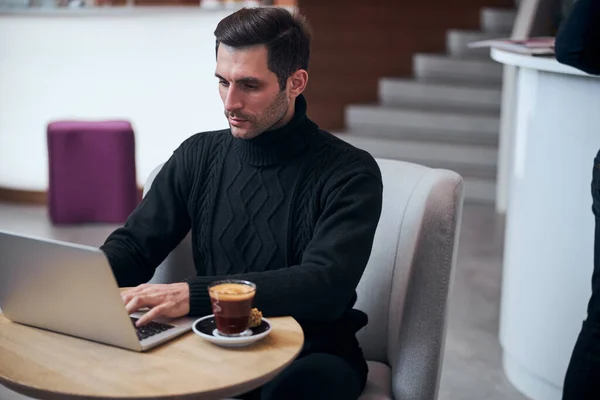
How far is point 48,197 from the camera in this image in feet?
18.9

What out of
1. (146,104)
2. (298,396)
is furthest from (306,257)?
(146,104)

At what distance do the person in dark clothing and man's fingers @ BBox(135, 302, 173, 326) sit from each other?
115 cm

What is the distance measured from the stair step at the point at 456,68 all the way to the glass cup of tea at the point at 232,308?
5772 mm

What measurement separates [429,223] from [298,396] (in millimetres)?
526

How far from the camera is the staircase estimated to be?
258 inches

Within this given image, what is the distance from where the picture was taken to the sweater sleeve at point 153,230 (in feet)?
6.56

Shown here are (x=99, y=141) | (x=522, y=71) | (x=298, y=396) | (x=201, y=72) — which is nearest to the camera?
(x=298, y=396)

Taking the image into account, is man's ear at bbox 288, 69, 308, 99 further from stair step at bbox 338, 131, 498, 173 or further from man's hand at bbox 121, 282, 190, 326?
stair step at bbox 338, 131, 498, 173

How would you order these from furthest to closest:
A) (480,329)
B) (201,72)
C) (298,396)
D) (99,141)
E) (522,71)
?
(201,72) < (99,141) < (480,329) < (522,71) < (298,396)

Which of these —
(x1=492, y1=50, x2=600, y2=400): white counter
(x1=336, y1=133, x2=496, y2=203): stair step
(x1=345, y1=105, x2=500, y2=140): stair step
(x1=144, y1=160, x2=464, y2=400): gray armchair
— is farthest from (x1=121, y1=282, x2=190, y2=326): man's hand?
(x1=345, y1=105, x2=500, y2=140): stair step

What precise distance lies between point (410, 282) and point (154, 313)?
624 millimetres

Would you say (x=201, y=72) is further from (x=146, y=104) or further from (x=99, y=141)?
(x=99, y=141)

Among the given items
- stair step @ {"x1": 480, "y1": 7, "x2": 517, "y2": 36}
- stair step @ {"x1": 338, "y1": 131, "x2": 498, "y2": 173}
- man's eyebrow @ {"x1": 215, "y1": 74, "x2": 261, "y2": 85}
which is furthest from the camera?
stair step @ {"x1": 480, "y1": 7, "x2": 517, "y2": 36}

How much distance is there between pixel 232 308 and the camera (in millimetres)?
1550
